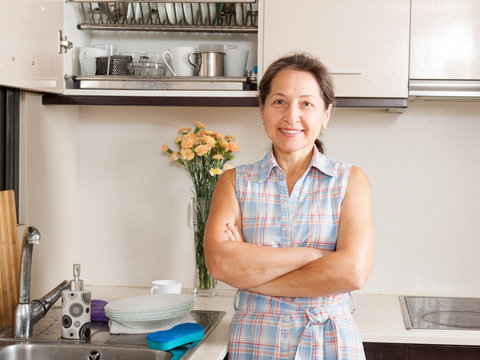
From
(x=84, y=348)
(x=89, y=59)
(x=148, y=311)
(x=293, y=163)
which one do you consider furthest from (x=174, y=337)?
(x=89, y=59)

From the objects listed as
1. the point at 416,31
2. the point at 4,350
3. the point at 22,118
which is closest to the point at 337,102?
the point at 416,31

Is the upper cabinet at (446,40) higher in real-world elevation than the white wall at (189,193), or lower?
higher

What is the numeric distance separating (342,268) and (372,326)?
575 millimetres

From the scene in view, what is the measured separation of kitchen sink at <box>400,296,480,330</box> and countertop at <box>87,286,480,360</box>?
4cm

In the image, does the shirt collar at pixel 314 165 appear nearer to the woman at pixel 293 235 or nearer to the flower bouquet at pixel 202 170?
the woman at pixel 293 235

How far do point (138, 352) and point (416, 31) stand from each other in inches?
53.7

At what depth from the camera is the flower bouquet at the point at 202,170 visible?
249 centimetres

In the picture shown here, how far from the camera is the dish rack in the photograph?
2488 mm

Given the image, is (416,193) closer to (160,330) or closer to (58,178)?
(160,330)

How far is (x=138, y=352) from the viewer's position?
183 cm

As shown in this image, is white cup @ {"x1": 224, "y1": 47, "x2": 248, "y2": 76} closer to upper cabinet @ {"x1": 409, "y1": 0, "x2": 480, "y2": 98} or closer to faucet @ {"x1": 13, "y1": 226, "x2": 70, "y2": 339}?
upper cabinet @ {"x1": 409, "y1": 0, "x2": 480, "y2": 98}

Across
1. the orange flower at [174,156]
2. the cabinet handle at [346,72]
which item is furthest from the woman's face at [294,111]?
the orange flower at [174,156]

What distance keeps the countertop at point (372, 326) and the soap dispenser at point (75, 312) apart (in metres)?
0.36

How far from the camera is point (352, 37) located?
2279 mm
